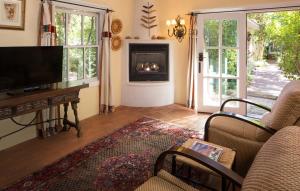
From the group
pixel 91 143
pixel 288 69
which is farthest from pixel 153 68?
pixel 288 69

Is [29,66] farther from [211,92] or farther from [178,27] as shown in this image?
[211,92]

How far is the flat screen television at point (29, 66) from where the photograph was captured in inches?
112

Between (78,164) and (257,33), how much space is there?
26.5 feet

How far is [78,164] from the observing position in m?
2.81

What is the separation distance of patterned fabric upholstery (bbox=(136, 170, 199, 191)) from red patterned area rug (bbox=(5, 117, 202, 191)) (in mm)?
709

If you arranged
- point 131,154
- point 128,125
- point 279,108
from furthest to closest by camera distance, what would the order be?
point 128,125 < point 131,154 < point 279,108

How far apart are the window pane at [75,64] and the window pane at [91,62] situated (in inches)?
5.7

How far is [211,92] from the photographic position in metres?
5.14

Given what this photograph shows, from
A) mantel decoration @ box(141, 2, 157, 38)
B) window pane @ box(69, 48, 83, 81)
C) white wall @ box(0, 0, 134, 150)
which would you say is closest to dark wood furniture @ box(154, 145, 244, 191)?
white wall @ box(0, 0, 134, 150)

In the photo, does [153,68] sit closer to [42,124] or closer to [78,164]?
[42,124]

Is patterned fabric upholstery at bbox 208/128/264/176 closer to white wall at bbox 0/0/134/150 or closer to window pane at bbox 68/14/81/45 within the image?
white wall at bbox 0/0/134/150

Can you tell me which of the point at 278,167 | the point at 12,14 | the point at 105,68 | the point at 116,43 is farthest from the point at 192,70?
the point at 278,167

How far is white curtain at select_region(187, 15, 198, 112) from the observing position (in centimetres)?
506

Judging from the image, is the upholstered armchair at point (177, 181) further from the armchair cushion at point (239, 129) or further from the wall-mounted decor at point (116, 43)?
the wall-mounted decor at point (116, 43)
